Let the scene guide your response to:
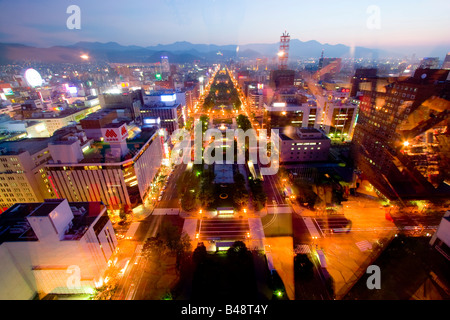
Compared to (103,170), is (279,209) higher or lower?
lower

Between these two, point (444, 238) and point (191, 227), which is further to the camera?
point (191, 227)

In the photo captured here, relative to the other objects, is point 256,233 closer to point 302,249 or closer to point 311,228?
point 302,249

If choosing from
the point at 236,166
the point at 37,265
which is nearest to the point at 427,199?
the point at 236,166

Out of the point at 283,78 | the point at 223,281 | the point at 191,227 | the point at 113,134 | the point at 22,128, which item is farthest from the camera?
the point at 283,78

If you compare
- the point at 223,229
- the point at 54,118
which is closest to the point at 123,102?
the point at 54,118

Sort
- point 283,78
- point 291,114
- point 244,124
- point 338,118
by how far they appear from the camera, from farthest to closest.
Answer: point 283,78 < point 244,124 < point 338,118 < point 291,114

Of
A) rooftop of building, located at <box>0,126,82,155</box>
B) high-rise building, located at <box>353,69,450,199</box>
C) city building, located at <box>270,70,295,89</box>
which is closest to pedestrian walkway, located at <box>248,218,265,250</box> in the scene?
high-rise building, located at <box>353,69,450,199</box>

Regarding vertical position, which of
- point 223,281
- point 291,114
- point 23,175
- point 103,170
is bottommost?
point 223,281

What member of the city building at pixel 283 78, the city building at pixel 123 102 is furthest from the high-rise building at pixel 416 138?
the city building at pixel 123 102
